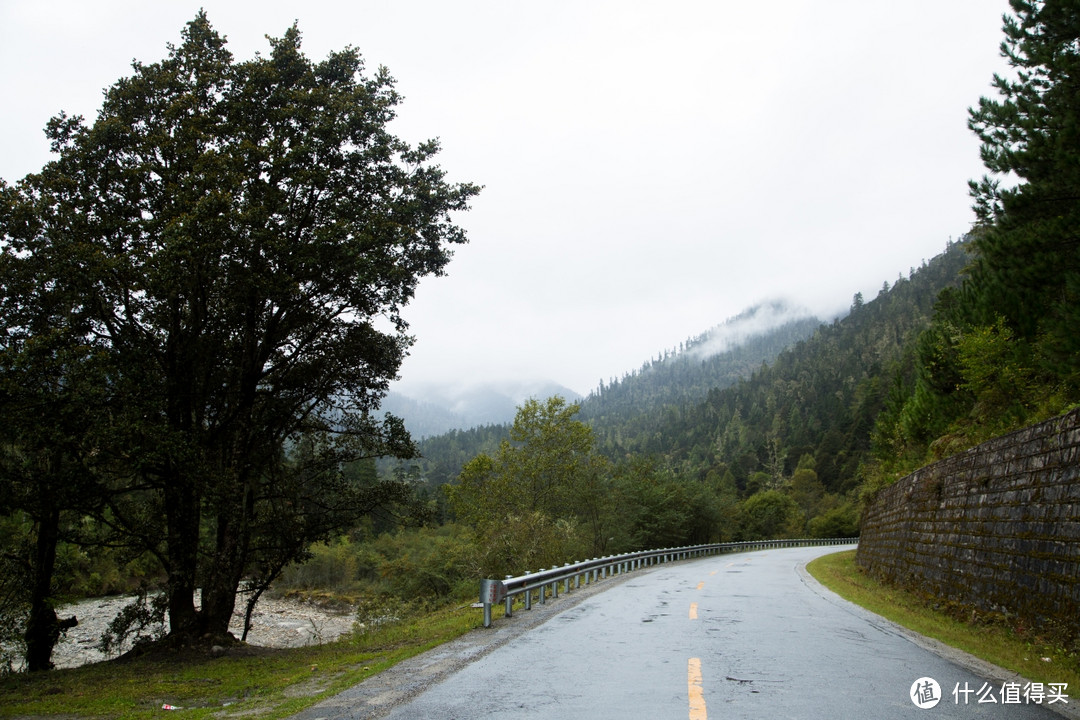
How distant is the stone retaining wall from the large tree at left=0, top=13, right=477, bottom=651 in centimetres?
1247

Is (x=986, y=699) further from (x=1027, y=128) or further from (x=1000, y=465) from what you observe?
(x=1027, y=128)

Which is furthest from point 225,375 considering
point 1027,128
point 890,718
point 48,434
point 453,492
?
point 453,492

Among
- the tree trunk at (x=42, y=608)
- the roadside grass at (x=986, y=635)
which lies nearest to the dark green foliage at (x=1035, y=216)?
the roadside grass at (x=986, y=635)

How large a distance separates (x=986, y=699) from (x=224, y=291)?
14296 mm

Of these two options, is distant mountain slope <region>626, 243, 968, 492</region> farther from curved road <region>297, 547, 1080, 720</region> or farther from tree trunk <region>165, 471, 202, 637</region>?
curved road <region>297, 547, 1080, 720</region>

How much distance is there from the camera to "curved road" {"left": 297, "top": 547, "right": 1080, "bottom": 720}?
5.66 metres

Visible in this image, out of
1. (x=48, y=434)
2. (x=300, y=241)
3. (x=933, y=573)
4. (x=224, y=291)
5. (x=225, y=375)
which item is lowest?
(x=933, y=573)

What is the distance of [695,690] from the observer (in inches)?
244

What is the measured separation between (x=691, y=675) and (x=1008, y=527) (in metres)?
7.76

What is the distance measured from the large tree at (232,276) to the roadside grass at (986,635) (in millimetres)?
12061

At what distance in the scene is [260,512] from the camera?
1628 cm

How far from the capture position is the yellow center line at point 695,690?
540cm

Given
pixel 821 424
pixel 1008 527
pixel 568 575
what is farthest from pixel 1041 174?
pixel 821 424

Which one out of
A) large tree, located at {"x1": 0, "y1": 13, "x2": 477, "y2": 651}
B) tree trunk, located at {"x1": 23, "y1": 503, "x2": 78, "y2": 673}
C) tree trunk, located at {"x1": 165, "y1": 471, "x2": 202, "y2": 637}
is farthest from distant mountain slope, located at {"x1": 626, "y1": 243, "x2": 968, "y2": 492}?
tree trunk, located at {"x1": 23, "y1": 503, "x2": 78, "y2": 673}
